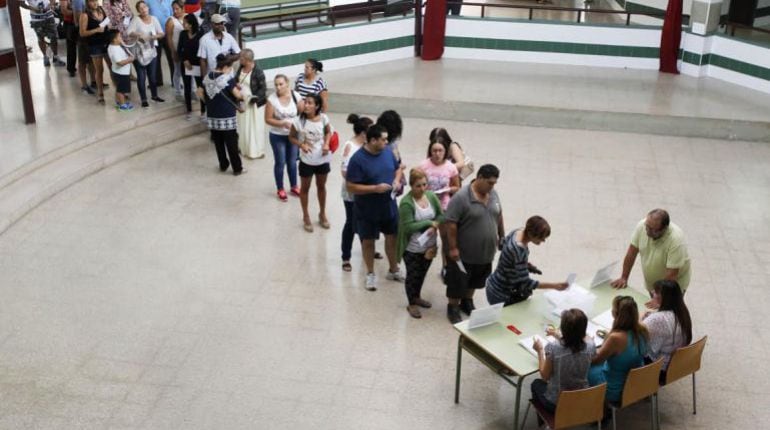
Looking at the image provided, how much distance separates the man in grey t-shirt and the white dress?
3.88 metres

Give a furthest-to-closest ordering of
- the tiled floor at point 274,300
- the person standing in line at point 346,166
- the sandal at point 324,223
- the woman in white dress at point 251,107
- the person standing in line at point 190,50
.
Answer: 1. the person standing in line at point 190,50
2. the woman in white dress at point 251,107
3. the sandal at point 324,223
4. the person standing in line at point 346,166
5. the tiled floor at point 274,300

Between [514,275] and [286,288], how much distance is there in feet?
7.50

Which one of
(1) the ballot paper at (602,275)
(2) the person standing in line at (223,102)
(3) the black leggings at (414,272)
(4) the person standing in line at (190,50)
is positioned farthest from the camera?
(4) the person standing in line at (190,50)

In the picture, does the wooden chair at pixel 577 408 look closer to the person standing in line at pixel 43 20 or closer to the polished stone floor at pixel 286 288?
the polished stone floor at pixel 286 288

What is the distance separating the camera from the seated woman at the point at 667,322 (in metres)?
5.73

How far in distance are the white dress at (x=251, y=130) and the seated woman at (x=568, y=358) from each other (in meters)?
5.48

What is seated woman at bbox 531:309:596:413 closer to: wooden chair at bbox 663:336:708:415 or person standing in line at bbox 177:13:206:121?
wooden chair at bbox 663:336:708:415

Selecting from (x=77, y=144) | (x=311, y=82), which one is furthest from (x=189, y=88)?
(x=311, y=82)

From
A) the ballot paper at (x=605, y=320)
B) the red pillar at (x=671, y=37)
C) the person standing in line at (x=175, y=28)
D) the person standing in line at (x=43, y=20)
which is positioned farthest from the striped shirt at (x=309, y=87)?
the red pillar at (x=671, y=37)

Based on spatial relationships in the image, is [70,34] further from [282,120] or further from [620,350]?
[620,350]

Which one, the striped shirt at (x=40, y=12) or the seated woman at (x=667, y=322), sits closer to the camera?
the seated woman at (x=667, y=322)

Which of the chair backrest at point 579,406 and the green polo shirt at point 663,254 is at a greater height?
the green polo shirt at point 663,254

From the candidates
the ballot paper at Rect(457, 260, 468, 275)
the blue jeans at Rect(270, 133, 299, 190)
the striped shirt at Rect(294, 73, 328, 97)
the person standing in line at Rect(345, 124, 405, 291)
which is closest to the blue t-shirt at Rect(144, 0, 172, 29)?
the striped shirt at Rect(294, 73, 328, 97)

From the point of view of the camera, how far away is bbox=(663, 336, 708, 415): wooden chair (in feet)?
19.0
